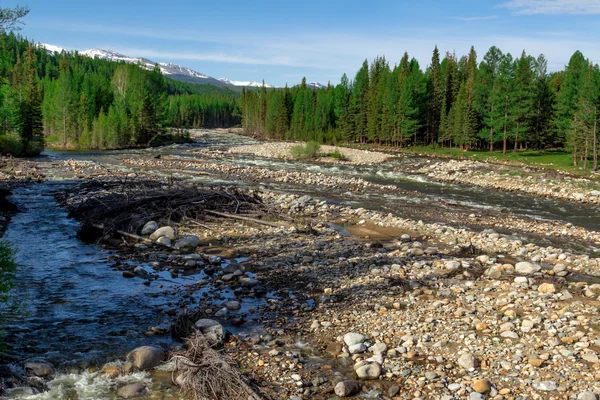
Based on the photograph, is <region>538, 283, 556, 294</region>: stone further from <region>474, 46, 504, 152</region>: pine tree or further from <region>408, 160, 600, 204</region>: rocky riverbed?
<region>474, 46, 504, 152</region>: pine tree

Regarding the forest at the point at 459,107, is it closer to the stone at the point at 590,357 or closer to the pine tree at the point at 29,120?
the stone at the point at 590,357

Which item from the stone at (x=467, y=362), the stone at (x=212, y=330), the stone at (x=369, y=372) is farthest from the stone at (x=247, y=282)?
the stone at (x=467, y=362)

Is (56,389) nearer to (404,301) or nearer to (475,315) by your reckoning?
(404,301)

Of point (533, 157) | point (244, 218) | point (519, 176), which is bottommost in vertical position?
point (244, 218)

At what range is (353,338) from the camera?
7434mm

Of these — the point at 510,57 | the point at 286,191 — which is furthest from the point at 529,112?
the point at 286,191

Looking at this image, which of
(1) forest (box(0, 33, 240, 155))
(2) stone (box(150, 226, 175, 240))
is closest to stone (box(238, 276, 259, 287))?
(2) stone (box(150, 226, 175, 240))

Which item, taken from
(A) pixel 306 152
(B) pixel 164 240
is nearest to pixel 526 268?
(B) pixel 164 240

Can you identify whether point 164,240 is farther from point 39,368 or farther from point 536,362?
point 536,362

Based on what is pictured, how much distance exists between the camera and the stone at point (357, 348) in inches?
282

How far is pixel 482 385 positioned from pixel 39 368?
630cm

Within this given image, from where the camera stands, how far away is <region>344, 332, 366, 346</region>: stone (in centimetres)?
736

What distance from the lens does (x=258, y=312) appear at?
8.89 metres

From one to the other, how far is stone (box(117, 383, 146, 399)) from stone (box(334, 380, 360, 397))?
270 centimetres
